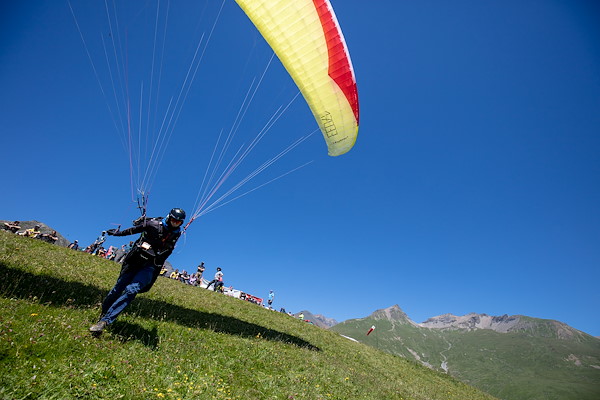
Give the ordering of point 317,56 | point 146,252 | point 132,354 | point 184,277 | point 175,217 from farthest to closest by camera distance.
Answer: point 184,277 < point 317,56 < point 175,217 < point 146,252 < point 132,354

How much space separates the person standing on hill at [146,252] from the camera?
6309mm

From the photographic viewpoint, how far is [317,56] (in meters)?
10.4

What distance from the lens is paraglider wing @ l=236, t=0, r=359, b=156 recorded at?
9.61m

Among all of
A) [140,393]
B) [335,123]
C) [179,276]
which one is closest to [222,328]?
[140,393]

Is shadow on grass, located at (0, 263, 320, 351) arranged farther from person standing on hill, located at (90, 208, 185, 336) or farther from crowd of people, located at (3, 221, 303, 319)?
crowd of people, located at (3, 221, 303, 319)

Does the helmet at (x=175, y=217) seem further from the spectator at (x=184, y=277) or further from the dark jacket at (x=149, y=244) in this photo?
the spectator at (x=184, y=277)

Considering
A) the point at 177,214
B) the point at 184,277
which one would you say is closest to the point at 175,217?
the point at 177,214

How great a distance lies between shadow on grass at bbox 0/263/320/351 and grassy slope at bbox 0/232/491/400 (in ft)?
0.08

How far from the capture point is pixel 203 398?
4.71 metres

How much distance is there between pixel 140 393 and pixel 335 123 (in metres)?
10.0

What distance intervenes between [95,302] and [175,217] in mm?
3070

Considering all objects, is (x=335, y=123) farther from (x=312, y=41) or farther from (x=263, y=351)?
(x=263, y=351)

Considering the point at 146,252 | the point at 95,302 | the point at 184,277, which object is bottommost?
the point at 95,302

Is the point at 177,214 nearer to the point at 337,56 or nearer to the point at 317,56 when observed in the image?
the point at 317,56
